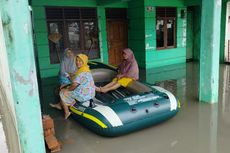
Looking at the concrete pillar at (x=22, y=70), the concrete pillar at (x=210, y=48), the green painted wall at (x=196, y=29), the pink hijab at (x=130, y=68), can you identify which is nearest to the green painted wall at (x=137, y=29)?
the green painted wall at (x=196, y=29)

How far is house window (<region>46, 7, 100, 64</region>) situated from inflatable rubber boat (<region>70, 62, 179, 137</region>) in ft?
12.5

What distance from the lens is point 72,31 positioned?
23.8 ft

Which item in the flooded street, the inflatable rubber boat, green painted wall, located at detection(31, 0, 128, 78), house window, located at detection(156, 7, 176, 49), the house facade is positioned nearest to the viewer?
the flooded street

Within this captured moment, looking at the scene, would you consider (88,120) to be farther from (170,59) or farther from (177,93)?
(170,59)

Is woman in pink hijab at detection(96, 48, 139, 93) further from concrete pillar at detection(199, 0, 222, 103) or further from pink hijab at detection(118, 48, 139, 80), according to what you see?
concrete pillar at detection(199, 0, 222, 103)

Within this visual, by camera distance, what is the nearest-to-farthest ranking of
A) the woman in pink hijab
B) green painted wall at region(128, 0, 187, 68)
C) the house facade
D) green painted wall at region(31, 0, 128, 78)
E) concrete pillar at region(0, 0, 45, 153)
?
concrete pillar at region(0, 0, 45, 153) → the house facade → the woman in pink hijab → green painted wall at region(31, 0, 128, 78) → green painted wall at region(128, 0, 187, 68)

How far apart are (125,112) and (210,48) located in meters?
2.03

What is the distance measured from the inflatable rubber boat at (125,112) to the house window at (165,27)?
5007 mm

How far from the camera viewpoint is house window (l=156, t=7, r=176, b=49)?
823 cm

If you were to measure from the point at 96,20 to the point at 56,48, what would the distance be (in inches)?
66.8

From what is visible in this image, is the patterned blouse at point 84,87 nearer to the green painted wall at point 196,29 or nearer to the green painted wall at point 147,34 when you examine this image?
the green painted wall at point 147,34

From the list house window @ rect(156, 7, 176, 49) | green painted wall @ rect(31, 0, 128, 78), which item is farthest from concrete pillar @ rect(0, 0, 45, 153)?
house window @ rect(156, 7, 176, 49)

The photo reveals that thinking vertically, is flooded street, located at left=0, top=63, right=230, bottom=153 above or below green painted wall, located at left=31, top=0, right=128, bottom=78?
below

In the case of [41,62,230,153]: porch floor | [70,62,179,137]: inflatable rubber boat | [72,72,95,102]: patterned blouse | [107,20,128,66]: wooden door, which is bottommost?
[41,62,230,153]: porch floor
